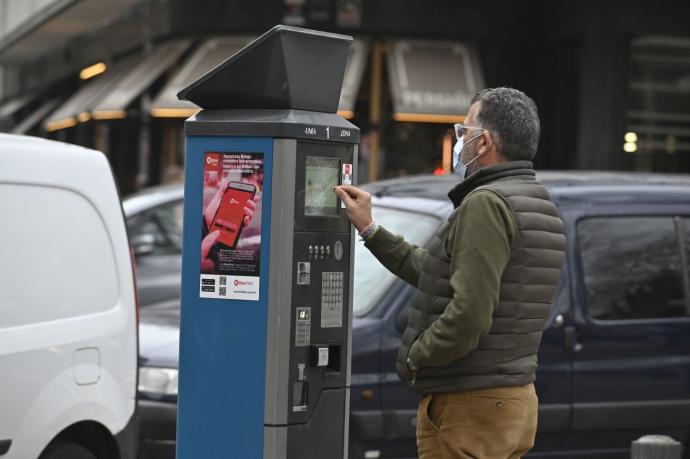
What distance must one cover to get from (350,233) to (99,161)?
1401 mm

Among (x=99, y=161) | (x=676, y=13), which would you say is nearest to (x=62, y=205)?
(x=99, y=161)

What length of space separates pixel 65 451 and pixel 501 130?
7.30 feet

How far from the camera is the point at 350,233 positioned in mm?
4641

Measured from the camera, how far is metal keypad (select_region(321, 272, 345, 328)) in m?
4.55

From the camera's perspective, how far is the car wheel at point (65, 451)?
5133mm

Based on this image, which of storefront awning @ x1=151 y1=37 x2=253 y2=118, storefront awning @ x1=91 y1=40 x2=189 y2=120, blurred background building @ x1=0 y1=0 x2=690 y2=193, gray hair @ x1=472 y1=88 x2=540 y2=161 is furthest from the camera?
storefront awning @ x1=91 y1=40 x2=189 y2=120

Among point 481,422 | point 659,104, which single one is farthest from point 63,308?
point 659,104

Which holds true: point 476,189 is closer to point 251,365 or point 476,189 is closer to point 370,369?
point 251,365

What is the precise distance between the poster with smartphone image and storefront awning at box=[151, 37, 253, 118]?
46.7 ft

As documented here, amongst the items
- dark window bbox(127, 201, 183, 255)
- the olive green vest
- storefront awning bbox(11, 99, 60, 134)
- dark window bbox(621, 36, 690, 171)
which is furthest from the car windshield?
storefront awning bbox(11, 99, 60, 134)

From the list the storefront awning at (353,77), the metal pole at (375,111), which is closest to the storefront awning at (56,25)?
the storefront awning at (353,77)

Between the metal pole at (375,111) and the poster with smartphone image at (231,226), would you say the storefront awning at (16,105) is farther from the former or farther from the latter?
the poster with smartphone image at (231,226)

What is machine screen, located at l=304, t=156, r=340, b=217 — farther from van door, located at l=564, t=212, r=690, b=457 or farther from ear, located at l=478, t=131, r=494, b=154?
van door, located at l=564, t=212, r=690, b=457

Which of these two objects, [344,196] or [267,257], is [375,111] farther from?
[267,257]
